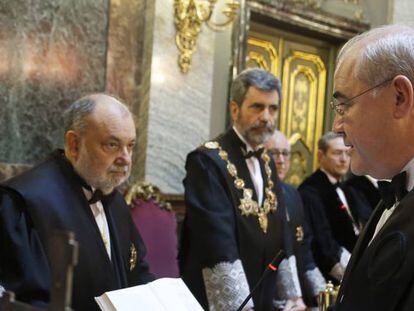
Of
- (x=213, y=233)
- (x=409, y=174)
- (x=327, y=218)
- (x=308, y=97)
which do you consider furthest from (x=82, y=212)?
(x=308, y=97)

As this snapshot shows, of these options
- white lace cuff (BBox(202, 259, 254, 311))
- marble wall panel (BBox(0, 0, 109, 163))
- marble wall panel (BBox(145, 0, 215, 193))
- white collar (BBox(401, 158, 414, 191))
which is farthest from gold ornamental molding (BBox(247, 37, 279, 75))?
white collar (BBox(401, 158, 414, 191))

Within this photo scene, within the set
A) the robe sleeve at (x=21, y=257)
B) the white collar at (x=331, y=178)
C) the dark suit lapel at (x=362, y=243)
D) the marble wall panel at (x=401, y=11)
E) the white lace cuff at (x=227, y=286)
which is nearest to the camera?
the dark suit lapel at (x=362, y=243)

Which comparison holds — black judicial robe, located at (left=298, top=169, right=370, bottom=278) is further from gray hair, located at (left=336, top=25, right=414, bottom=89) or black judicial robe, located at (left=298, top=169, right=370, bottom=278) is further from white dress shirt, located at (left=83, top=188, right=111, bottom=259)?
gray hair, located at (left=336, top=25, right=414, bottom=89)

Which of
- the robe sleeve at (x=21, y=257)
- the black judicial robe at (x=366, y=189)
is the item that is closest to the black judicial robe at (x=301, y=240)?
the black judicial robe at (x=366, y=189)

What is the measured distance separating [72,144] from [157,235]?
144 centimetres

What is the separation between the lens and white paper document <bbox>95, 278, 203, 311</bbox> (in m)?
1.99

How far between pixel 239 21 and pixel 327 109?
1729mm

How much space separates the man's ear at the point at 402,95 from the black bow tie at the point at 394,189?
0.56ft

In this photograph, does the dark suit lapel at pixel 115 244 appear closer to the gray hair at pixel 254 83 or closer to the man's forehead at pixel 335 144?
the gray hair at pixel 254 83

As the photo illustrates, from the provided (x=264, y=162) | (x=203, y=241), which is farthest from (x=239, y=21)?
(x=203, y=241)

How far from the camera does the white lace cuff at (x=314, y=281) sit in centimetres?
437

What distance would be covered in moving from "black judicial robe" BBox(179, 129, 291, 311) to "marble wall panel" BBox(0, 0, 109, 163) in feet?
3.55

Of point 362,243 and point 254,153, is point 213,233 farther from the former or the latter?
point 362,243

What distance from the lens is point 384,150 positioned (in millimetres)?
1842
